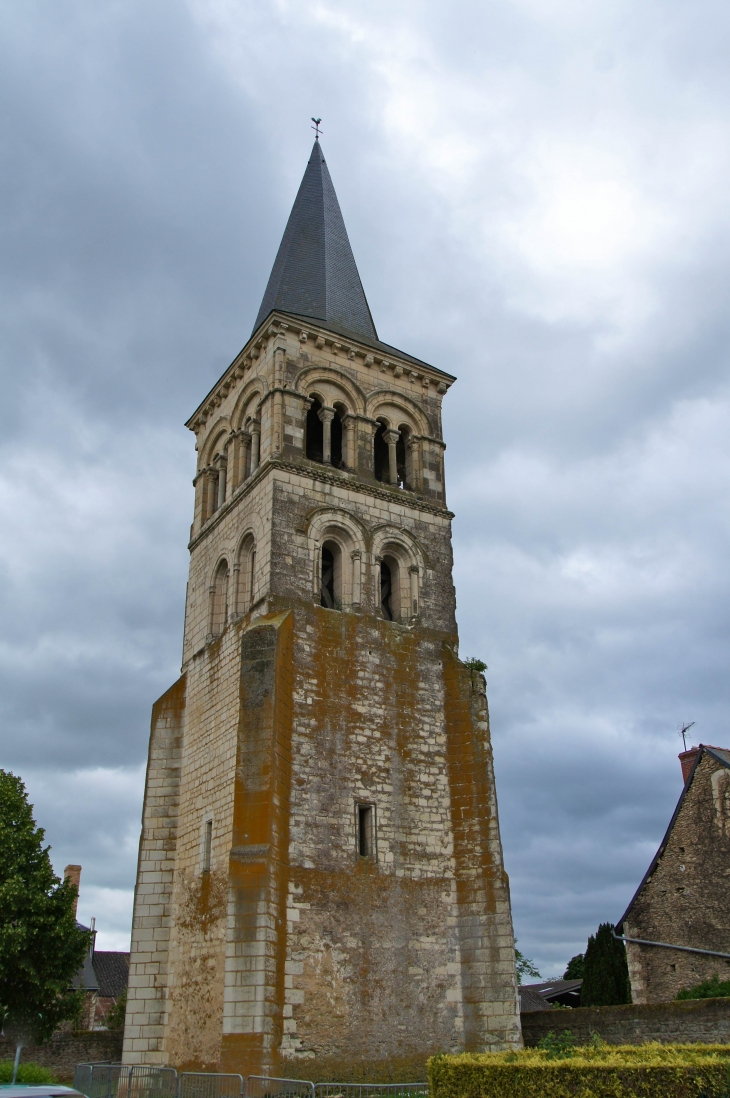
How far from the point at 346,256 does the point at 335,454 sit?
24.4ft

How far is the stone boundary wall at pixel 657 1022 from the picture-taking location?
52.6 ft

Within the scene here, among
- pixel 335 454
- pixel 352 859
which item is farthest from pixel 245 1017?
pixel 335 454

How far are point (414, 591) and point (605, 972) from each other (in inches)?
580

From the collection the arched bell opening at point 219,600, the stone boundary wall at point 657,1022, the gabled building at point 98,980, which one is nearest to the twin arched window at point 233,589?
the arched bell opening at point 219,600

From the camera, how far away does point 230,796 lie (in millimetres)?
17578

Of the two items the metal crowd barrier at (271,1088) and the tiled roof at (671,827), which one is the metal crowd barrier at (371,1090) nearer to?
the metal crowd barrier at (271,1088)

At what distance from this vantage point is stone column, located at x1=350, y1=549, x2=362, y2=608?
1977 centimetres

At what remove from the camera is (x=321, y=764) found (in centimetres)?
1752

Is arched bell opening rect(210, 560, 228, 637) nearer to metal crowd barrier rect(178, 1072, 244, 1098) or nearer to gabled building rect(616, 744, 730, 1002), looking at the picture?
metal crowd barrier rect(178, 1072, 244, 1098)

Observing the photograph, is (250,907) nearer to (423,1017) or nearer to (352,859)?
(352,859)

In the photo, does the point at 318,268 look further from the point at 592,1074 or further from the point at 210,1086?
the point at 592,1074

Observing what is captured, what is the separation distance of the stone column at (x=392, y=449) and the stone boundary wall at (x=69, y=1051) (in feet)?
46.8

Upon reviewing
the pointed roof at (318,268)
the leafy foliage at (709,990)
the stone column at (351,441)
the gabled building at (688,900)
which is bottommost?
the leafy foliage at (709,990)

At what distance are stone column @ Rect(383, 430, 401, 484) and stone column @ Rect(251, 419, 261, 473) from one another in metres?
3.21
